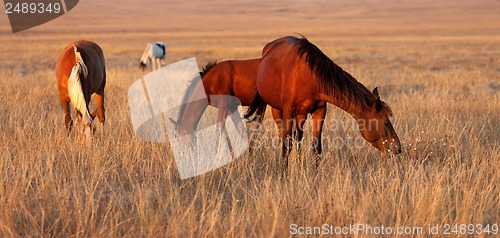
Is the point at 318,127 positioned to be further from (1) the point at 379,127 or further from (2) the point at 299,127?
(1) the point at 379,127

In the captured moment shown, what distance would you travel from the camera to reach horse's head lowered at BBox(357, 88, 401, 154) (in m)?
5.29

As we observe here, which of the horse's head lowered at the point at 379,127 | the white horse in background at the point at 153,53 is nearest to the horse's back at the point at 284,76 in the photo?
the horse's head lowered at the point at 379,127

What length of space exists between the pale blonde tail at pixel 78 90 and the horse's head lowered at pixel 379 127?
290 cm

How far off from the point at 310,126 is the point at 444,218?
4096 millimetres

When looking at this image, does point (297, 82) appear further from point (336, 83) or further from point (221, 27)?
point (221, 27)

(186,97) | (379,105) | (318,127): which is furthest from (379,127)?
(186,97)

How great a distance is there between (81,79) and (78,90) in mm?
496

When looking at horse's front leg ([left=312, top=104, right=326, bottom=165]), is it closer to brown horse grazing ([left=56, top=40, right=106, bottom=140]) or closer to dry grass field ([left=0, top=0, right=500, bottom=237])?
dry grass field ([left=0, top=0, right=500, bottom=237])

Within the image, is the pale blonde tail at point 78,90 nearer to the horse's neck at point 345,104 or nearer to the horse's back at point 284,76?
the horse's back at point 284,76

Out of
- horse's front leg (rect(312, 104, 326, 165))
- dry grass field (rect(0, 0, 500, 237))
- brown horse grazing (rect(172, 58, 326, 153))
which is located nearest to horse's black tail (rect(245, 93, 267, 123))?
brown horse grazing (rect(172, 58, 326, 153))

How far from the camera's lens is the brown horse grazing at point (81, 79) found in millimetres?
6086

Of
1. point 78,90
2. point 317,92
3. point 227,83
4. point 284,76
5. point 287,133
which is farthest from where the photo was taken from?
point 227,83

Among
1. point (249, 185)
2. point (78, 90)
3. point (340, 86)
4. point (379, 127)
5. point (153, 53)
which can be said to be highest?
point (340, 86)

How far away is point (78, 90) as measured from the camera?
619cm
